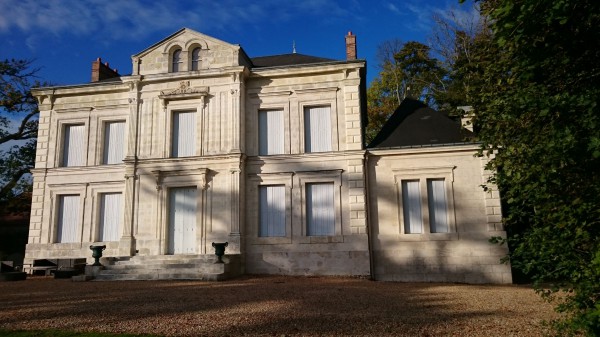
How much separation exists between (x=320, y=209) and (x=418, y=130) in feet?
13.8

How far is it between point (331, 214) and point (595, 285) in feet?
34.9

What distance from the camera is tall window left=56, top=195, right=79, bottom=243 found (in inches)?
614

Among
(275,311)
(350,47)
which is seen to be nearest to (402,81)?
(350,47)

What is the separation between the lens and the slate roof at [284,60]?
16.0m

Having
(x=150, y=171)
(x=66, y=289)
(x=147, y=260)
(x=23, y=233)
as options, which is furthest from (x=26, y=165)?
(x=66, y=289)

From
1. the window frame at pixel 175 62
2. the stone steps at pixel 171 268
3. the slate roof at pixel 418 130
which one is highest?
the window frame at pixel 175 62

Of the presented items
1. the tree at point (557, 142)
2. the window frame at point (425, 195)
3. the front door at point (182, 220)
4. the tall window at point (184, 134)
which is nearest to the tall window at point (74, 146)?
the tall window at point (184, 134)

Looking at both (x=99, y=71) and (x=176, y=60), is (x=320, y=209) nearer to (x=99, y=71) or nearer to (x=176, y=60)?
(x=176, y=60)

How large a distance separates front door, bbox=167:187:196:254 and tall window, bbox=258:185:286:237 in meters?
2.24

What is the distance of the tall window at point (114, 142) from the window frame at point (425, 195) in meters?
9.64

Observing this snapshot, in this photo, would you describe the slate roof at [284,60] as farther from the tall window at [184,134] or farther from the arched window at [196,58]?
the tall window at [184,134]

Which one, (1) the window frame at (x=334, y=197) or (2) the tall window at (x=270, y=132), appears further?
(2) the tall window at (x=270, y=132)

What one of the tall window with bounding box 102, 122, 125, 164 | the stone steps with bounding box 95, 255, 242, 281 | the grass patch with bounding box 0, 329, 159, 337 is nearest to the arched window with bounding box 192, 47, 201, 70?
the tall window with bounding box 102, 122, 125, 164

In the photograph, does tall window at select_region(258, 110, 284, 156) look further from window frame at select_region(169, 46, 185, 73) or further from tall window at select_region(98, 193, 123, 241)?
tall window at select_region(98, 193, 123, 241)
